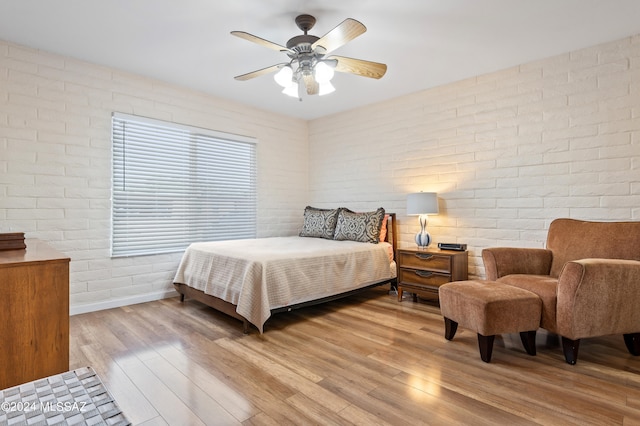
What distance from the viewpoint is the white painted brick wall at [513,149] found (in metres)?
2.81

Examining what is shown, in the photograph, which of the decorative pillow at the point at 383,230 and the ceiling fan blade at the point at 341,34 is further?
the decorative pillow at the point at 383,230

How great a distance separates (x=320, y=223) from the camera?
14.5 ft

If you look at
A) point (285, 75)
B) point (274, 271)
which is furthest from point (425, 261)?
point (285, 75)

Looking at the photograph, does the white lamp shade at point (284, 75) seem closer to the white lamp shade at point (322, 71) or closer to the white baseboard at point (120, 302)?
the white lamp shade at point (322, 71)

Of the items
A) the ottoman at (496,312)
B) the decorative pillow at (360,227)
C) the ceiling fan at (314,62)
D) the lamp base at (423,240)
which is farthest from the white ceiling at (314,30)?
the ottoman at (496,312)

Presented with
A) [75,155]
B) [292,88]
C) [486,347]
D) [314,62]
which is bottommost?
[486,347]

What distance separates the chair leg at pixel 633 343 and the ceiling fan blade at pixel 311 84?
2864mm

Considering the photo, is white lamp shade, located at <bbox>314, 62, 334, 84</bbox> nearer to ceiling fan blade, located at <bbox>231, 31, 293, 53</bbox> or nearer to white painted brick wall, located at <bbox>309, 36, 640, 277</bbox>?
ceiling fan blade, located at <bbox>231, 31, 293, 53</bbox>

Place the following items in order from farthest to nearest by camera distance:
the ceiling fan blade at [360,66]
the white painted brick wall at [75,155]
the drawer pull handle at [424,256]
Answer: the drawer pull handle at [424,256]
the white painted brick wall at [75,155]
the ceiling fan blade at [360,66]

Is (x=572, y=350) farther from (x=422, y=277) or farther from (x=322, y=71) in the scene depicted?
(x=322, y=71)

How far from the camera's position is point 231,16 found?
245 centimetres

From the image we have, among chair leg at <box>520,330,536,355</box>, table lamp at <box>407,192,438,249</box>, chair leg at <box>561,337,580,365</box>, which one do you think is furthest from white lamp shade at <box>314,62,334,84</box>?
chair leg at <box>561,337,580,365</box>

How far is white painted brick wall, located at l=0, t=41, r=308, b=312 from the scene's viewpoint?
2.89 meters

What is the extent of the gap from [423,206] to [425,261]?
58 cm
